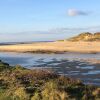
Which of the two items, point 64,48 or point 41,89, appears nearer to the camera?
point 41,89

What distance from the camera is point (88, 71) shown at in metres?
36.2

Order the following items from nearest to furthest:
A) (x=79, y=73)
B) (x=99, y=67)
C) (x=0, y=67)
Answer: (x=0, y=67), (x=79, y=73), (x=99, y=67)

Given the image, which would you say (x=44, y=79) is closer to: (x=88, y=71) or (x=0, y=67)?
(x=0, y=67)

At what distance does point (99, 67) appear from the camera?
39188 mm

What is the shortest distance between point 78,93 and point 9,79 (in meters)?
5.37

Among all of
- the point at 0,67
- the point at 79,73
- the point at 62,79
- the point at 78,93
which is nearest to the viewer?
the point at 78,93

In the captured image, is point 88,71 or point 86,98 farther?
point 88,71

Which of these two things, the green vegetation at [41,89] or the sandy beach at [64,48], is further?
the sandy beach at [64,48]

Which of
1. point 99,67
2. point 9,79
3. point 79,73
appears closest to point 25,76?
point 9,79

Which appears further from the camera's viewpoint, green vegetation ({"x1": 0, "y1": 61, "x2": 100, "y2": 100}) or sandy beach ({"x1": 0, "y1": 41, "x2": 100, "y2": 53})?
sandy beach ({"x1": 0, "y1": 41, "x2": 100, "y2": 53})

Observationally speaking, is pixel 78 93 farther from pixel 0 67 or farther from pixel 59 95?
A: pixel 0 67

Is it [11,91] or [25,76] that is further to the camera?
[25,76]

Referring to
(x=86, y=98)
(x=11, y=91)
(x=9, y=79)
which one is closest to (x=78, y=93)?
(x=86, y=98)

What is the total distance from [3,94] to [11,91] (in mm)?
437
